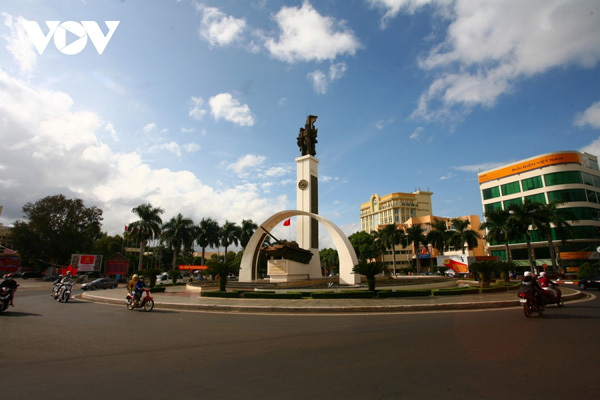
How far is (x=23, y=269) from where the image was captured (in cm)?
5991

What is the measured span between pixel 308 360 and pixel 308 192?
104ft

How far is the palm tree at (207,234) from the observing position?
54875mm

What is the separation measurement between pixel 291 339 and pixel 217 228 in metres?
51.8

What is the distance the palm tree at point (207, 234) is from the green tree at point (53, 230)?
1803cm

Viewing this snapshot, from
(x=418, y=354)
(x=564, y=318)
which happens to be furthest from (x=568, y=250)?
(x=418, y=354)

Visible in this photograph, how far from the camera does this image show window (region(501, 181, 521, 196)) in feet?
171

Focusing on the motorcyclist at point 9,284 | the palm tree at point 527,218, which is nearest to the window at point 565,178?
the palm tree at point 527,218

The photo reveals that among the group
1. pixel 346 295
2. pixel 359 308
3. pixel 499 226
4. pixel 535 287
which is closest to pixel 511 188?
pixel 499 226

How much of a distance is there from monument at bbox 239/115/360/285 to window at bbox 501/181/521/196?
1415 inches

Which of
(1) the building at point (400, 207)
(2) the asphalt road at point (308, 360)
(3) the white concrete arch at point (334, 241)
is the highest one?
(1) the building at point (400, 207)

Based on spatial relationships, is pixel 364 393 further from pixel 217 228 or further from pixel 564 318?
pixel 217 228

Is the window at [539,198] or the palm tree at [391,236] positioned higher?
the window at [539,198]

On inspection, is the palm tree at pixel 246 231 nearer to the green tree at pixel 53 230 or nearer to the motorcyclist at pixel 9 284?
the green tree at pixel 53 230

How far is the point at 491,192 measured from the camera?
5622 cm
